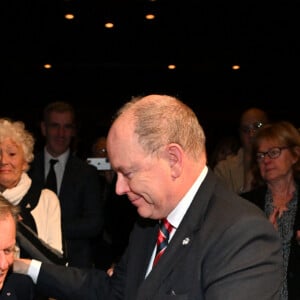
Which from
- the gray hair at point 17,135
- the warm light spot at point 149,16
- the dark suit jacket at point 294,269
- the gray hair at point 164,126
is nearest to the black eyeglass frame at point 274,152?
the dark suit jacket at point 294,269

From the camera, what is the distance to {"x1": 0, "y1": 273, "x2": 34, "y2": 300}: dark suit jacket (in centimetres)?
235

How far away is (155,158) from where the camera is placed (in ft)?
5.53

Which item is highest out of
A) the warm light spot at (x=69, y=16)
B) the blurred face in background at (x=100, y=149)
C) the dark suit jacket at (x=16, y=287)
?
the warm light spot at (x=69, y=16)

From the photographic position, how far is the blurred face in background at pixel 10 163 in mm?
3225

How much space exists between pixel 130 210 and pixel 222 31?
4709 mm

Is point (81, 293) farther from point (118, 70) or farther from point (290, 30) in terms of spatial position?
point (118, 70)

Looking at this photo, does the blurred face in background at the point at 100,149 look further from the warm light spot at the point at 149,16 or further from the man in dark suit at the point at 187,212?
the man in dark suit at the point at 187,212

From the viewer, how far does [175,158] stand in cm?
168

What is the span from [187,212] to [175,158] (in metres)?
0.16

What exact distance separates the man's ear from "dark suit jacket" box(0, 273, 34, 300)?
3.06 feet

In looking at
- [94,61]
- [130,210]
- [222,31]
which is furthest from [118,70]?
[130,210]

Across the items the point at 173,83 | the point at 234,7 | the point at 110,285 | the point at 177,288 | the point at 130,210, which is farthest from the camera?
the point at 173,83

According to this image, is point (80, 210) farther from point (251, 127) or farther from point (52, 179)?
point (251, 127)

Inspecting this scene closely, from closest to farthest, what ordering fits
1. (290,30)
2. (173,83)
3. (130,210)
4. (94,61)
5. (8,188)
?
(8,188) < (130,210) < (290,30) < (94,61) < (173,83)
